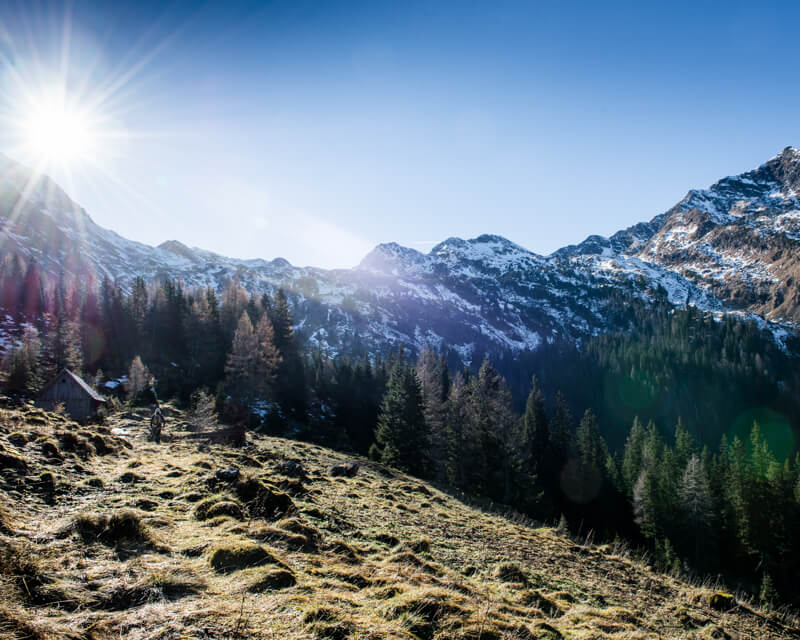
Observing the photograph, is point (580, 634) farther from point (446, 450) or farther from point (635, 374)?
point (635, 374)

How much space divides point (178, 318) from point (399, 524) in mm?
70414

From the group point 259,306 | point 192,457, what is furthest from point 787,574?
point 259,306

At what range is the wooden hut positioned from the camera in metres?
34.3

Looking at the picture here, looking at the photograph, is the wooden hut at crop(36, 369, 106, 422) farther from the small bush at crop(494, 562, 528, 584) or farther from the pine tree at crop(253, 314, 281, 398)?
the small bush at crop(494, 562, 528, 584)

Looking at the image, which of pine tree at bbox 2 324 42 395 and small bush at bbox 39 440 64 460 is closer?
small bush at bbox 39 440 64 460

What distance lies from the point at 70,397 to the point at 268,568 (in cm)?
3879

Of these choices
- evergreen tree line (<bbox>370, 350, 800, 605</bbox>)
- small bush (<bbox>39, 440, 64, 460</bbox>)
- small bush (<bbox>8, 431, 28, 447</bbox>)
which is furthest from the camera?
evergreen tree line (<bbox>370, 350, 800, 605</bbox>)

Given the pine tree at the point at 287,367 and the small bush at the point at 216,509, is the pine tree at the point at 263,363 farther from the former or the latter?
the small bush at the point at 216,509

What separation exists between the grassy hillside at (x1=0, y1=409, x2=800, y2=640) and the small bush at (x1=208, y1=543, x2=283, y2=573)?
3 centimetres

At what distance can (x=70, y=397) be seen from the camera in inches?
1368

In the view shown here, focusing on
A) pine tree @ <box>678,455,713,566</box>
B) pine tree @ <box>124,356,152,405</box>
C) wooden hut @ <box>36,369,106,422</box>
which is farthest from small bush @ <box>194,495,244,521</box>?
pine tree @ <box>678,455,713,566</box>

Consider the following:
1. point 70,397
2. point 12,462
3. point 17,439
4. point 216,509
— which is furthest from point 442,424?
point 12,462

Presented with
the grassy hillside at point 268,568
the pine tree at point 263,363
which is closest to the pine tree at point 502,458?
the grassy hillside at point 268,568

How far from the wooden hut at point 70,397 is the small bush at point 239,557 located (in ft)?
116
